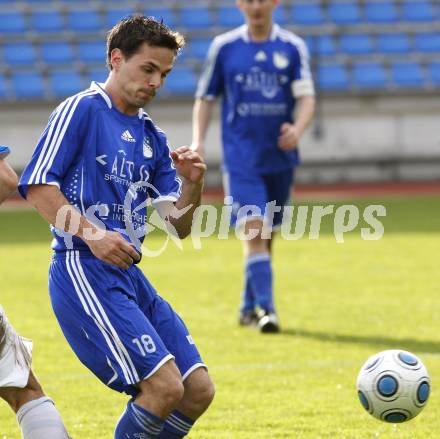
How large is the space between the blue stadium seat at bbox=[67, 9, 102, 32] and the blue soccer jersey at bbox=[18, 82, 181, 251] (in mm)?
20937

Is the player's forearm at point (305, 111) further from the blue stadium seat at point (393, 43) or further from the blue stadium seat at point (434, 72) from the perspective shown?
the blue stadium seat at point (393, 43)

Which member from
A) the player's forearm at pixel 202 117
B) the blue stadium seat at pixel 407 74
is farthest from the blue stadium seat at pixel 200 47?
the player's forearm at pixel 202 117

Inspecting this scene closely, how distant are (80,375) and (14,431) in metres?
1.50

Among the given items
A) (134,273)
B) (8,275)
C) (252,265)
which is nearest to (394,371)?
(134,273)

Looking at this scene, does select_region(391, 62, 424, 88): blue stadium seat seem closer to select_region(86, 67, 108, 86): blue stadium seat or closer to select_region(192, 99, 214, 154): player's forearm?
select_region(86, 67, 108, 86): blue stadium seat

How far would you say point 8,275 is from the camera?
12055 mm

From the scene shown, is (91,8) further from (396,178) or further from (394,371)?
(394,371)

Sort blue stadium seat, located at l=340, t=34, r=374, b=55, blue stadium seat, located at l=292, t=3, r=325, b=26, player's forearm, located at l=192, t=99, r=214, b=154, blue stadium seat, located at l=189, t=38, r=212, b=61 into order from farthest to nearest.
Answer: blue stadium seat, located at l=292, t=3, r=325, b=26, blue stadium seat, located at l=340, t=34, r=374, b=55, blue stadium seat, located at l=189, t=38, r=212, b=61, player's forearm, located at l=192, t=99, r=214, b=154

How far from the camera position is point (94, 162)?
4.59 metres

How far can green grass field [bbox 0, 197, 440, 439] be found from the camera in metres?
5.85

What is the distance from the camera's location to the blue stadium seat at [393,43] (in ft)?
83.2

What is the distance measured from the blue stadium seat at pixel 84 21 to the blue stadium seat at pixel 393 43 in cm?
625

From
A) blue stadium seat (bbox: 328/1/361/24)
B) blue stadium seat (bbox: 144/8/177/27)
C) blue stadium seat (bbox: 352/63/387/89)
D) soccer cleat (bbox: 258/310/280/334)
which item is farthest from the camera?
blue stadium seat (bbox: 328/1/361/24)

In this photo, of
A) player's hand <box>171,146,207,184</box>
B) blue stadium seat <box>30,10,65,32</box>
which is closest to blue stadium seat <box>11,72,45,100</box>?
blue stadium seat <box>30,10,65,32</box>
